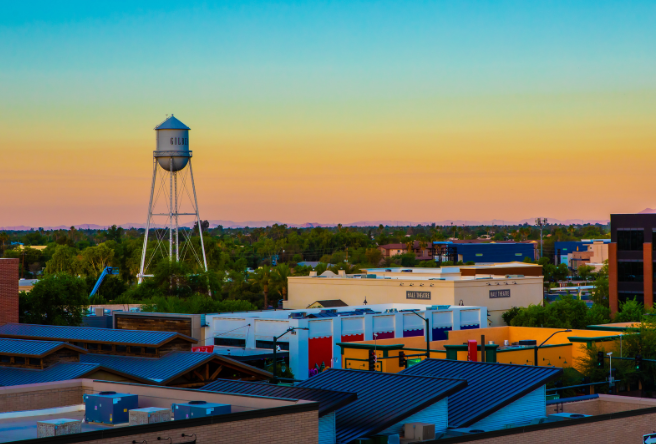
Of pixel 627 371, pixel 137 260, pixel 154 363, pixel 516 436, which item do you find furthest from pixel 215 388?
pixel 137 260

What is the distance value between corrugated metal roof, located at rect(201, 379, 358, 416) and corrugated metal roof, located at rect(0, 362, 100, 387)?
53.3 ft

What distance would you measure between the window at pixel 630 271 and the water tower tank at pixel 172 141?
167 feet

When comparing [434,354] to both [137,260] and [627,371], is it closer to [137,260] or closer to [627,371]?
[627,371]

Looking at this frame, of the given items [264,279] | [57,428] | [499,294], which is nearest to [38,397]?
[57,428]

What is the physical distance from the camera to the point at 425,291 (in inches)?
3578

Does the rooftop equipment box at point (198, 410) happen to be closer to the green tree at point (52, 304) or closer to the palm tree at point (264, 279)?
the green tree at point (52, 304)

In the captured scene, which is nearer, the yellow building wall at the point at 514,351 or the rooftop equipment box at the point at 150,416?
the rooftop equipment box at the point at 150,416

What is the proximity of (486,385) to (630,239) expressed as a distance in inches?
3039

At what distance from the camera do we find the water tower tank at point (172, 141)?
9875cm

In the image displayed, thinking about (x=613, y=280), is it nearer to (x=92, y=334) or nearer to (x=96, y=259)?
(x=92, y=334)

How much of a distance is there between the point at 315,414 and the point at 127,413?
188 inches

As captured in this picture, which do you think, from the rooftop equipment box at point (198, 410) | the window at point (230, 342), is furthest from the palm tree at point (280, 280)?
the rooftop equipment box at point (198, 410)

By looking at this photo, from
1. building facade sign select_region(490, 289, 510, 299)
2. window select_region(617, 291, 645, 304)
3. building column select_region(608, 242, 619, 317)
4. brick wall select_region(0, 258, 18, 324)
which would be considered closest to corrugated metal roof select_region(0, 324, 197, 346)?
brick wall select_region(0, 258, 18, 324)

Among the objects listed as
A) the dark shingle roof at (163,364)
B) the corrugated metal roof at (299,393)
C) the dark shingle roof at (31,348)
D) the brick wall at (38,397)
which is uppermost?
the corrugated metal roof at (299,393)
